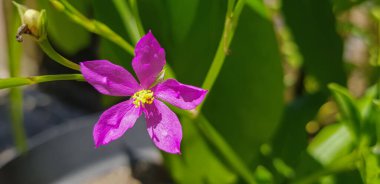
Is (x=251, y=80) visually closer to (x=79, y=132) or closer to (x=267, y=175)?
(x=267, y=175)

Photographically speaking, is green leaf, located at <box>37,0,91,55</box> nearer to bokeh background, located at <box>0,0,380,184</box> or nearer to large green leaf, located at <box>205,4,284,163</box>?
bokeh background, located at <box>0,0,380,184</box>

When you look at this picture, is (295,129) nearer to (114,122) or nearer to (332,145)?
(332,145)

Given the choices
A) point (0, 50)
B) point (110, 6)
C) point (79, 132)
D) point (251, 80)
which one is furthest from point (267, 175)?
point (0, 50)

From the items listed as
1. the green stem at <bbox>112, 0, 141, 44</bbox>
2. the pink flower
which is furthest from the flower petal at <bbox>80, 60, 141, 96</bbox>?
the green stem at <bbox>112, 0, 141, 44</bbox>

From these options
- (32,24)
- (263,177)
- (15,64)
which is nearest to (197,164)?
(263,177)

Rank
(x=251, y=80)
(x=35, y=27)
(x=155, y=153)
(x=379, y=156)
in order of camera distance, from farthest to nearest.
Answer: (x=155, y=153), (x=251, y=80), (x=379, y=156), (x=35, y=27)

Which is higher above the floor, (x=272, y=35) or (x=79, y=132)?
(x=272, y=35)

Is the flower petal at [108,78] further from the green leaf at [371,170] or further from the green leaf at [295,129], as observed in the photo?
the green leaf at [295,129]
